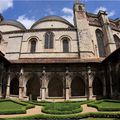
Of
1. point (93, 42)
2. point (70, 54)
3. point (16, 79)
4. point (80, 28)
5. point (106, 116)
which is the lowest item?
point (106, 116)

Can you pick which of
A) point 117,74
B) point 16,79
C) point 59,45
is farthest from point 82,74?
point 16,79

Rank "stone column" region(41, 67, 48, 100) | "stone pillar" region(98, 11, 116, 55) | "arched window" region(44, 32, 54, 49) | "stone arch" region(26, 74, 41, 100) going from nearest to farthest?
"stone column" region(41, 67, 48, 100) < "stone arch" region(26, 74, 41, 100) < "stone pillar" region(98, 11, 116, 55) < "arched window" region(44, 32, 54, 49)

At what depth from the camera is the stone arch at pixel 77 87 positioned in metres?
26.4

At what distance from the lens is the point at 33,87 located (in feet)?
89.3

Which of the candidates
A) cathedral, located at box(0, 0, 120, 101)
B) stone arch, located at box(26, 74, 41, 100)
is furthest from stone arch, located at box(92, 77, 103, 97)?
stone arch, located at box(26, 74, 41, 100)

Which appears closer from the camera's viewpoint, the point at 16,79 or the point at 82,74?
the point at 82,74

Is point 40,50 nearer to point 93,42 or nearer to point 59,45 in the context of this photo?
point 59,45

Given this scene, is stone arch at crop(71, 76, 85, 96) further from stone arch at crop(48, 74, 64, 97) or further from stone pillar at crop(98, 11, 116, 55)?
stone pillar at crop(98, 11, 116, 55)

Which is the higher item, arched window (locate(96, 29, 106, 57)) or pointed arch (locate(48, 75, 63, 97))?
arched window (locate(96, 29, 106, 57))

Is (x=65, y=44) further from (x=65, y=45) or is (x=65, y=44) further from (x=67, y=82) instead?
(x=67, y=82)

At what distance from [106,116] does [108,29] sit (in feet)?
73.8

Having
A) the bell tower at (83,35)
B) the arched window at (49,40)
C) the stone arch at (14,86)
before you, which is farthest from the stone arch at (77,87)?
the stone arch at (14,86)

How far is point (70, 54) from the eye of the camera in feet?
95.9

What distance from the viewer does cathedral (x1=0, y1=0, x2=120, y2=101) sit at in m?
24.1
